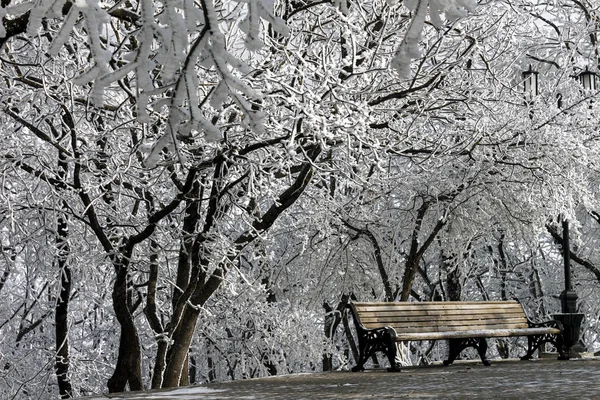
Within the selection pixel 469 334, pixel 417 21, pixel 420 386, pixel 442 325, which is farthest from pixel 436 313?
pixel 417 21

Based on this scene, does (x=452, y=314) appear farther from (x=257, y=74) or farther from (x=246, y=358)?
(x=246, y=358)

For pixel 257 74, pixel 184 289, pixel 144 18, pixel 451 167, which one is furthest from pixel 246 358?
pixel 144 18

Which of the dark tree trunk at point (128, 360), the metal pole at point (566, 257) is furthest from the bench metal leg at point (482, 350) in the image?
the dark tree trunk at point (128, 360)

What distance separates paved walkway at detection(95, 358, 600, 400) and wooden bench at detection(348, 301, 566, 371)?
1.72ft

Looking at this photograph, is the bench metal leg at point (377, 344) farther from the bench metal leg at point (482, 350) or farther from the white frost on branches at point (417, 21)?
the white frost on branches at point (417, 21)

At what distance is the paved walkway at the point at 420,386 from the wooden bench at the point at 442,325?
524 millimetres

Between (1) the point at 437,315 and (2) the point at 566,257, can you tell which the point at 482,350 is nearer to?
(1) the point at 437,315

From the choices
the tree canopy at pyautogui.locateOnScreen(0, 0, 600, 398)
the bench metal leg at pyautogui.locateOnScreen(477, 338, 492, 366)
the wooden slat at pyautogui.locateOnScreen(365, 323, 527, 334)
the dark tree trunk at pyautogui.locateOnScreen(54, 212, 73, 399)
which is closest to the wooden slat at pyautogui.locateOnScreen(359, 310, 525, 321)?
the wooden slat at pyautogui.locateOnScreen(365, 323, 527, 334)

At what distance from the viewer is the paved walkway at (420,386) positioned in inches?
277

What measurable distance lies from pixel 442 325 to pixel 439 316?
134mm

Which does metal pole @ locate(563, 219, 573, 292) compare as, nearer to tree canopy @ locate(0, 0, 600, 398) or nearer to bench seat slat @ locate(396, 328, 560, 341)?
tree canopy @ locate(0, 0, 600, 398)

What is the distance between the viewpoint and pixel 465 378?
9203 mm

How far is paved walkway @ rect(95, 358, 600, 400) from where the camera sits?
7.04m

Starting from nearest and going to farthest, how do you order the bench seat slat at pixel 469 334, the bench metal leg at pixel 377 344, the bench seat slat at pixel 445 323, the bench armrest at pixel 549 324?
the bench metal leg at pixel 377 344 → the bench seat slat at pixel 469 334 → the bench seat slat at pixel 445 323 → the bench armrest at pixel 549 324
